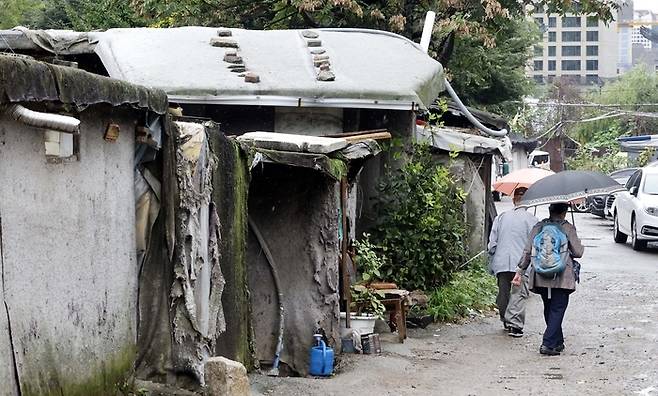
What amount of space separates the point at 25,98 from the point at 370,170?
354 inches

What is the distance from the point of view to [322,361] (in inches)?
383

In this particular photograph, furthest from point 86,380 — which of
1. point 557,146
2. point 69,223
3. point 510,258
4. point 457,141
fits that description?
point 557,146

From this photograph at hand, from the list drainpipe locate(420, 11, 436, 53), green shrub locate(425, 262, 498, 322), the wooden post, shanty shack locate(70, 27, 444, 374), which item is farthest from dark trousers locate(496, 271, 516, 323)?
drainpipe locate(420, 11, 436, 53)

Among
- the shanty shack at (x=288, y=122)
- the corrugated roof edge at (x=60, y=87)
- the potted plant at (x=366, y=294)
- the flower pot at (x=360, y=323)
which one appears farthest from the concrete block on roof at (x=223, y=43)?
the corrugated roof edge at (x=60, y=87)

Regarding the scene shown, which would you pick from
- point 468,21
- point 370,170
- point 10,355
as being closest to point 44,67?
point 10,355

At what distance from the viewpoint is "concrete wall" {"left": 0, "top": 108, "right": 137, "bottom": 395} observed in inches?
209

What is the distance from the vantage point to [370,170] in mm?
13812

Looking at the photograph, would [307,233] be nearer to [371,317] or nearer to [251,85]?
[371,317]

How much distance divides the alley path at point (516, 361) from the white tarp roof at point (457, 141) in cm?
262

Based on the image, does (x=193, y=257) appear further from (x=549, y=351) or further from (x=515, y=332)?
(x=515, y=332)

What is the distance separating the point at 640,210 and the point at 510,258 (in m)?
11.0

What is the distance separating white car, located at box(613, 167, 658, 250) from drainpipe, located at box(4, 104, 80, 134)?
1773cm

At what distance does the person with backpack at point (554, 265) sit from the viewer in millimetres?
10969

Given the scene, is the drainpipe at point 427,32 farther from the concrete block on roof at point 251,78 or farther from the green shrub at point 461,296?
the concrete block on roof at point 251,78
